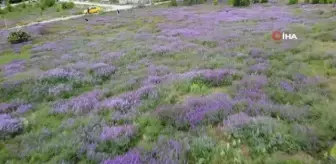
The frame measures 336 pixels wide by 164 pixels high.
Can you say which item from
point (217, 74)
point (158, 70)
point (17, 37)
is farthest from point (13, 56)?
point (217, 74)

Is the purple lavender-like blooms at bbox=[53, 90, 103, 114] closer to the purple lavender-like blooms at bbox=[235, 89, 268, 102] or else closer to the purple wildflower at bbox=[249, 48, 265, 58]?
the purple lavender-like blooms at bbox=[235, 89, 268, 102]

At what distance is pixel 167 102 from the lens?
840 cm

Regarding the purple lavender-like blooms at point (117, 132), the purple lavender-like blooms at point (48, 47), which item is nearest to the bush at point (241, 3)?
the purple lavender-like blooms at point (48, 47)

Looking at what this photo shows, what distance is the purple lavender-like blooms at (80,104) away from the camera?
28.0 ft

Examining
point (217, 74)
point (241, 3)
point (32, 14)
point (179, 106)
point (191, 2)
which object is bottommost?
point (179, 106)

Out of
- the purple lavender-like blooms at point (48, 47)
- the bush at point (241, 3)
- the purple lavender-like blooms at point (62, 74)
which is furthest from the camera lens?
the bush at point (241, 3)

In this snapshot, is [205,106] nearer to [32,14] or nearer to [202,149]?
[202,149]

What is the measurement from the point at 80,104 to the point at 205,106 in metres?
3.72

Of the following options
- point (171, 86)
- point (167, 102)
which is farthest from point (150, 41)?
point (167, 102)

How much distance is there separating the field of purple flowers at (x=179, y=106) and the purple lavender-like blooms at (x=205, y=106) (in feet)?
0.08

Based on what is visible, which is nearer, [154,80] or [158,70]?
[154,80]

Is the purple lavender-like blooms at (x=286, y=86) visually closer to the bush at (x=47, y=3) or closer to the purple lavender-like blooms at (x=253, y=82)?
the purple lavender-like blooms at (x=253, y=82)

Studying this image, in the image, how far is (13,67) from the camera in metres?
15.4

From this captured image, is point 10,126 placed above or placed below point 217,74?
below
